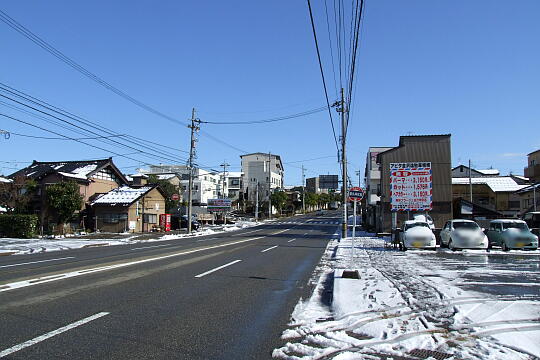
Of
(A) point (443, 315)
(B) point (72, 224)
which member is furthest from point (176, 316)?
(B) point (72, 224)

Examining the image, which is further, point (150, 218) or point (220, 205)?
point (220, 205)

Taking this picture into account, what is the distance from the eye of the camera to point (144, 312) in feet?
22.1

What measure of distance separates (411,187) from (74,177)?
29.3 meters

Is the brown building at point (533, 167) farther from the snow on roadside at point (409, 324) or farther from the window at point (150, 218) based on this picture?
A: the snow on roadside at point (409, 324)

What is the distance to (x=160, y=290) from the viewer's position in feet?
28.5

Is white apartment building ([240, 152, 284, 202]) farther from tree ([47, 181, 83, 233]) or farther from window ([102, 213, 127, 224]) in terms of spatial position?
tree ([47, 181, 83, 233])

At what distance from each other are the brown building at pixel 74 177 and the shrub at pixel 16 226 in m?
4.28

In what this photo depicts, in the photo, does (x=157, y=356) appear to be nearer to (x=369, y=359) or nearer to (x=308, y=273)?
(x=369, y=359)

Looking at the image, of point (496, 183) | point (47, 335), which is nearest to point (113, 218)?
point (47, 335)

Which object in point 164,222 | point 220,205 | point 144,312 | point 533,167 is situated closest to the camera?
point 144,312

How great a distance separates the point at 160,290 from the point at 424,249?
1577 cm

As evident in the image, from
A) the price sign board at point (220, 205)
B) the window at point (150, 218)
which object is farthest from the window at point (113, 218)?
the price sign board at point (220, 205)

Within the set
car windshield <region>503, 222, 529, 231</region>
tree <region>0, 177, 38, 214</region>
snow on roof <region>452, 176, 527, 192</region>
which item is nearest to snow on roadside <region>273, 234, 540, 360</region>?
car windshield <region>503, 222, 529, 231</region>

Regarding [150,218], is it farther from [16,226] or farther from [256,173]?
[256,173]
